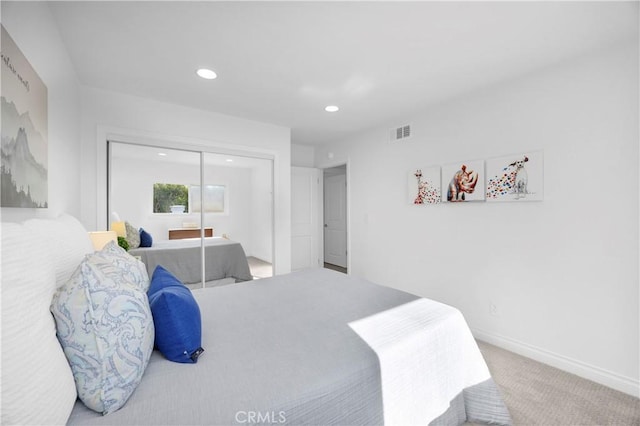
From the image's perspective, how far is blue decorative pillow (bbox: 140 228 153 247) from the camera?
3004 millimetres

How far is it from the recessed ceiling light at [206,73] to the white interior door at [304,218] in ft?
8.43

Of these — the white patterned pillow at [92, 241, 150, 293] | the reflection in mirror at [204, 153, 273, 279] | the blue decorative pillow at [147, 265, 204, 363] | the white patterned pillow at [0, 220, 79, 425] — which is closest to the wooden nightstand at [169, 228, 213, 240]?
the reflection in mirror at [204, 153, 273, 279]

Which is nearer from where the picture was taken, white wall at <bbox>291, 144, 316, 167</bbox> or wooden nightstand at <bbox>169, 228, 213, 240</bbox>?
wooden nightstand at <bbox>169, 228, 213, 240</bbox>

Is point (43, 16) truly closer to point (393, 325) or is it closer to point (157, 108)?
point (157, 108)

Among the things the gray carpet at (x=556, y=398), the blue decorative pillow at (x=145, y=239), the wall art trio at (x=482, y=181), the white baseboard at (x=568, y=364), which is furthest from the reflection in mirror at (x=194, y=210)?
the gray carpet at (x=556, y=398)

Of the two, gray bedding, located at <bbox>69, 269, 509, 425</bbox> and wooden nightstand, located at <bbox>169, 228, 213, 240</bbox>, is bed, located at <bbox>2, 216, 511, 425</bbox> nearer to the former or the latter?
gray bedding, located at <bbox>69, 269, 509, 425</bbox>

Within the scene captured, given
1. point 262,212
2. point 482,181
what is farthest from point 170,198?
point 482,181

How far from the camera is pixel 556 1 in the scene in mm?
1606

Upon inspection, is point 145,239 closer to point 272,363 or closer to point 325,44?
point 272,363

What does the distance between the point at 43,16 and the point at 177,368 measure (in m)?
2.11

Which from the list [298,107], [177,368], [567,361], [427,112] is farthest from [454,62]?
[177,368]

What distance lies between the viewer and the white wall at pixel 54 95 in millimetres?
1282

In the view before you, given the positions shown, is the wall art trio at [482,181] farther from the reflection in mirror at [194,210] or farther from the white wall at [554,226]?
the reflection in mirror at [194,210]

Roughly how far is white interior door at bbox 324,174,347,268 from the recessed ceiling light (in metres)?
3.79
